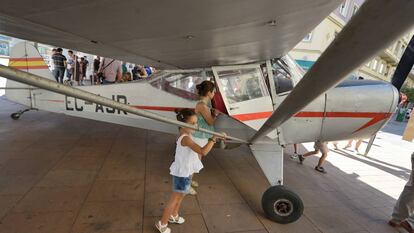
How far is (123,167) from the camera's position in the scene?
3.74m

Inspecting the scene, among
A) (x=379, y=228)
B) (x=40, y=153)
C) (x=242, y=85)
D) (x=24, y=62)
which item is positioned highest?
(x=24, y=62)

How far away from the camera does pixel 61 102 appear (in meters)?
4.25

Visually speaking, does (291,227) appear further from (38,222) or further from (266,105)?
(38,222)

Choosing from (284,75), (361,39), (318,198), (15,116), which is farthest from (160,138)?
(361,39)

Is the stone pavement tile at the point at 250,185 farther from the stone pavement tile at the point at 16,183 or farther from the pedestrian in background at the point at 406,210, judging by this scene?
the stone pavement tile at the point at 16,183

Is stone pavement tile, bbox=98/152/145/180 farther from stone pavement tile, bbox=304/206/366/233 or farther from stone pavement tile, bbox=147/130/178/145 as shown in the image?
stone pavement tile, bbox=304/206/366/233

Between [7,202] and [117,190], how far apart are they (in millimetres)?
1185

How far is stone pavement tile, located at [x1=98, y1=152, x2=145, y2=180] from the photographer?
11.2ft

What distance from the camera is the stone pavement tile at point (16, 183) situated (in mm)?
2754

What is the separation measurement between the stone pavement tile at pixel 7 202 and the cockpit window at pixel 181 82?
237 centimetres

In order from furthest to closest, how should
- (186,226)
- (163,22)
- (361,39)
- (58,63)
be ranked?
(58,63) → (186,226) → (163,22) → (361,39)

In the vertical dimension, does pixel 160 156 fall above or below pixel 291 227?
above

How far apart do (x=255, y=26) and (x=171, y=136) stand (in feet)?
14.6

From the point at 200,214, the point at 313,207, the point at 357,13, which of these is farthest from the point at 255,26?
the point at 313,207
